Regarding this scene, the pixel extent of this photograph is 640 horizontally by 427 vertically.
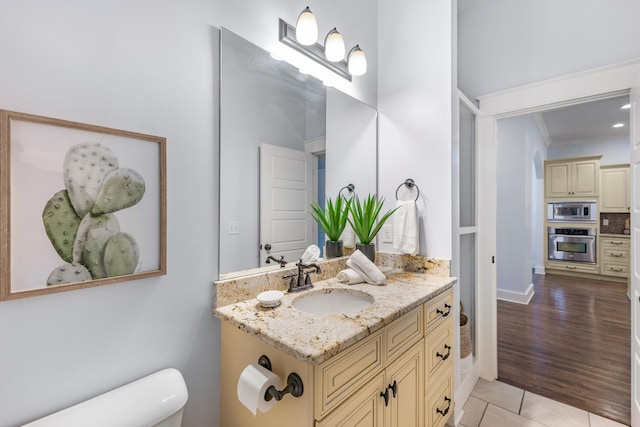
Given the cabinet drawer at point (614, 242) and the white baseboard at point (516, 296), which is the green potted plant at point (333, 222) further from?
the cabinet drawer at point (614, 242)

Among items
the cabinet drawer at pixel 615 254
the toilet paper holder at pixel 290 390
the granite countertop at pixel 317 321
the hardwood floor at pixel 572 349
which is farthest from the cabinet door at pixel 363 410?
the cabinet drawer at pixel 615 254

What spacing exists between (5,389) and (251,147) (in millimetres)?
1086

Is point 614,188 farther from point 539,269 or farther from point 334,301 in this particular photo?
point 334,301

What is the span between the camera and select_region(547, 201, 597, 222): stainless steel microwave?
553 cm

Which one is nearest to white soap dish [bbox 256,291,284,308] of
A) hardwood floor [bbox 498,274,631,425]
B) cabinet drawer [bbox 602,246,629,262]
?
hardwood floor [bbox 498,274,631,425]

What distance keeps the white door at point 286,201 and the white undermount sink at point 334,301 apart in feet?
0.76

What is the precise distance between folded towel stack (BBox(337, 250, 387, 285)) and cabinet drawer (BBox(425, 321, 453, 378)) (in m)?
0.37

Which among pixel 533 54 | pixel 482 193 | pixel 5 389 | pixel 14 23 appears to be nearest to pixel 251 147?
pixel 14 23

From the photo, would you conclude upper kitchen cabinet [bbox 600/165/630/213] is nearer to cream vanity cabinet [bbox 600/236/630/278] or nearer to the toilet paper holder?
cream vanity cabinet [bbox 600/236/630/278]

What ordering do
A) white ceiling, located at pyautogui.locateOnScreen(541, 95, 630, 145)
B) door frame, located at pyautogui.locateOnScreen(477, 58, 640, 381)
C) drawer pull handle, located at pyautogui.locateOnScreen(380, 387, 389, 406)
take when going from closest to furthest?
drawer pull handle, located at pyautogui.locateOnScreen(380, 387, 389, 406) → door frame, located at pyautogui.locateOnScreen(477, 58, 640, 381) → white ceiling, located at pyautogui.locateOnScreen(541, 95, 630, 145)

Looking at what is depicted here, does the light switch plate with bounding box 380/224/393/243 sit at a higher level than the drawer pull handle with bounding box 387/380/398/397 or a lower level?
higher

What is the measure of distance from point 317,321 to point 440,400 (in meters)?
1.07

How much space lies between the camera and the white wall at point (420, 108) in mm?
1775

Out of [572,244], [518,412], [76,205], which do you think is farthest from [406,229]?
[572,244]
